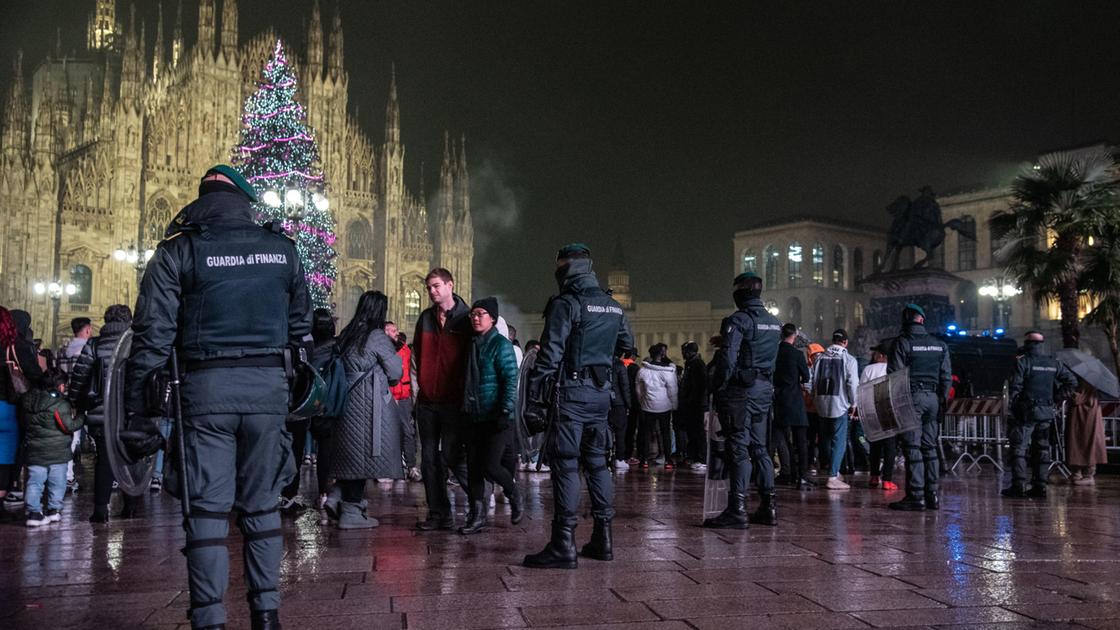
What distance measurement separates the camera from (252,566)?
12.9 feet

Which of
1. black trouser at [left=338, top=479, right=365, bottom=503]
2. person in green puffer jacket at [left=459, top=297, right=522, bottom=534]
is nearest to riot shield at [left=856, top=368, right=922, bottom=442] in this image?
person in green puffer jacket at [left=459, top=297, right=522, bottom=534]

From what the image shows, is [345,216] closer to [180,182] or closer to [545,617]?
[180,182]

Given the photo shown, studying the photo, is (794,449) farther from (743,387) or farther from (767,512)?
(743,387)

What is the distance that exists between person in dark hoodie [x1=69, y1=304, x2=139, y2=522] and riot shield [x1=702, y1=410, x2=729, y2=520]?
413 cm

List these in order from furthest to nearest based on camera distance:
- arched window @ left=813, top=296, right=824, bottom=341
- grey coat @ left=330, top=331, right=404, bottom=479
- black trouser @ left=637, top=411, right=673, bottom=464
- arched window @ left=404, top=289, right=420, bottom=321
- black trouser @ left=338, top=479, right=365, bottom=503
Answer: arched window @ left=813, top=296, right=824, bottom=341 < arched window @ left=404, top=289, right=420, bottom=321 < black trouser @ left=637, top=411, right=673, bottom=464 < black trouser @ left=338, top=479, right=365, bottom=503 < grey coat @ left=330, top=331, right=404, bottom=479

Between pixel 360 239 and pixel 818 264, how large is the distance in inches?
1797

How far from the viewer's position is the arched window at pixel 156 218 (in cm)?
4415

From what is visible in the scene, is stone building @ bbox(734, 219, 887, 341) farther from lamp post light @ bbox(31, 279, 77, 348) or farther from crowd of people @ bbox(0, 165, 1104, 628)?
crowd of people @ bbox(0, 165, 1104, 628)

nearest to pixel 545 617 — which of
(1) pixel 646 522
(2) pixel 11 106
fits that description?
(1) pixel 646 522

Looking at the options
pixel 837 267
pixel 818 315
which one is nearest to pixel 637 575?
pixel 818 315

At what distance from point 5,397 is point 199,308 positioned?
15.3 feet

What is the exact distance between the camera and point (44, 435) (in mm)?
7879

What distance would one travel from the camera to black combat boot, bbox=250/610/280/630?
387 centimetres

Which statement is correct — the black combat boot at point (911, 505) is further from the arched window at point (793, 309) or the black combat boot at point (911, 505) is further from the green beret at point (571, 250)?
the arched window at point (793, 309)
